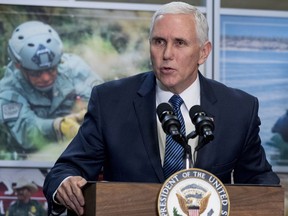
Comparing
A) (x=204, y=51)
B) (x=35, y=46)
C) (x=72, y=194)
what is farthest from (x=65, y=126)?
(x=72, y=194)

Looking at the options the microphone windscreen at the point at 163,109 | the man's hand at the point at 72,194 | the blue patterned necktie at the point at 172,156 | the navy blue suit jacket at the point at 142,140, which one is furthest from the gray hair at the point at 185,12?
the man's hand at the point at 72,194

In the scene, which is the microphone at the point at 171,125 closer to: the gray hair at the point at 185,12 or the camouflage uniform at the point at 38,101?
the gray hair at the point at 185,12

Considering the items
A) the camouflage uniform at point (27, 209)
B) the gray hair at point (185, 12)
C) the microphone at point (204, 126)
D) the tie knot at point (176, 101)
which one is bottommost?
the camouflage uniform at point (27, 209)

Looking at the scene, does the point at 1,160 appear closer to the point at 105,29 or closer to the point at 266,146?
the point at 105,29

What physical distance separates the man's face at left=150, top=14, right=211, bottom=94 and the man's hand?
58 centimetres

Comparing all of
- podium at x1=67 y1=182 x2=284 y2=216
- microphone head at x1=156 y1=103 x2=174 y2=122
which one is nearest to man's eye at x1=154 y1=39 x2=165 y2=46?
microphone head at x1=156 y1=103 x2=174 y2=122

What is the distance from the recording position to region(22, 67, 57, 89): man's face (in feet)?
16.0

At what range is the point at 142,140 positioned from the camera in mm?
3525

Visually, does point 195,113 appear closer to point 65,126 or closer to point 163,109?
point 163,109

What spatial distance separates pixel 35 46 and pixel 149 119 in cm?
150

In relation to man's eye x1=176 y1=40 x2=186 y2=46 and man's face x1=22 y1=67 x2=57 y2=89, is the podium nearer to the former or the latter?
man's eye x1=176 y1=40 x2=186 y2=46

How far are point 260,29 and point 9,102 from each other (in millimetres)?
1519

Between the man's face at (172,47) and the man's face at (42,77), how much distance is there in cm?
147

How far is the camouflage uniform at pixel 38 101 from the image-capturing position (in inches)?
190
